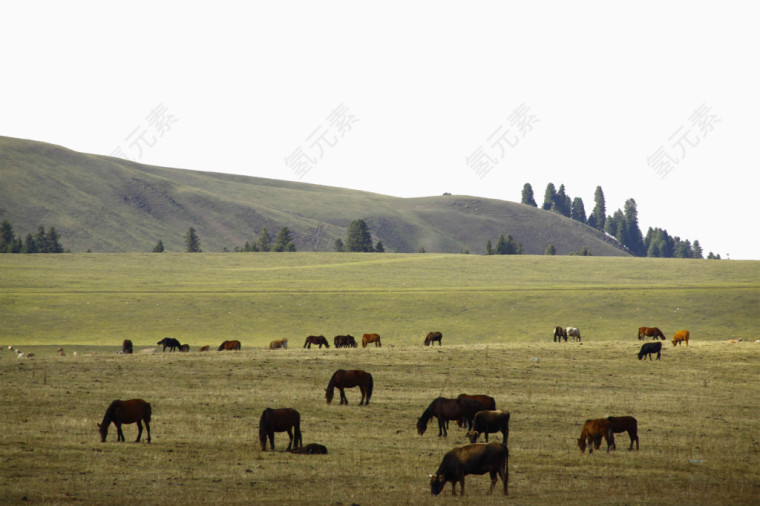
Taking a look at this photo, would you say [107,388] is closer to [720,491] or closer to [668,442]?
[668,442]

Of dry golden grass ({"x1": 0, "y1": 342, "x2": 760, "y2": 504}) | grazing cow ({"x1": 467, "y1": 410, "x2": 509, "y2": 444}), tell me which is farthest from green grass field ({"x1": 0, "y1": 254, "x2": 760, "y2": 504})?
grazing cow ({"x1": 467, "y1": 410, "x2": 509, "y2": 444})

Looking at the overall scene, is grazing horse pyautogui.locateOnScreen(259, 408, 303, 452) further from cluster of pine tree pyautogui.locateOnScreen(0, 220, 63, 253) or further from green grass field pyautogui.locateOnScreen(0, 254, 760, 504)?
cluster of pine tree pyautogui.locateOnScreen(0, 220, 63, 253)

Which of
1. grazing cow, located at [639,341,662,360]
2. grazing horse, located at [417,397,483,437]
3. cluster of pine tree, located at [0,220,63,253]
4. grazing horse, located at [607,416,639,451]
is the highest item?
cluster of pine tree, located at [0,220,63,253]

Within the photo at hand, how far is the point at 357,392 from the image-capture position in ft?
111

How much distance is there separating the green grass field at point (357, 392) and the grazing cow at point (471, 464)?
1.72 ft

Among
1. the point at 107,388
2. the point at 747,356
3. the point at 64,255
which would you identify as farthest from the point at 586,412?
the point at 64,255

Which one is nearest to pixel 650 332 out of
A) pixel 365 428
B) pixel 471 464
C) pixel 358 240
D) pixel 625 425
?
pixel 625 425

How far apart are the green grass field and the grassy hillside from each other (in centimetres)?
38

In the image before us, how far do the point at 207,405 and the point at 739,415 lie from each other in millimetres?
19611

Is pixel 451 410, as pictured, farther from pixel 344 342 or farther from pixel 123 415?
pixel 344 342

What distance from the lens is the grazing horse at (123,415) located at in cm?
2277

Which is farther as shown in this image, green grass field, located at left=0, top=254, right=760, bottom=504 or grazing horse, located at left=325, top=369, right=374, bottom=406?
grazing horse, located at left=325, top=369, right=374, bottom=406

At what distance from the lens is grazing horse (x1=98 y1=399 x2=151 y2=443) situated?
2277 cm

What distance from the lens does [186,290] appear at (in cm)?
8494
